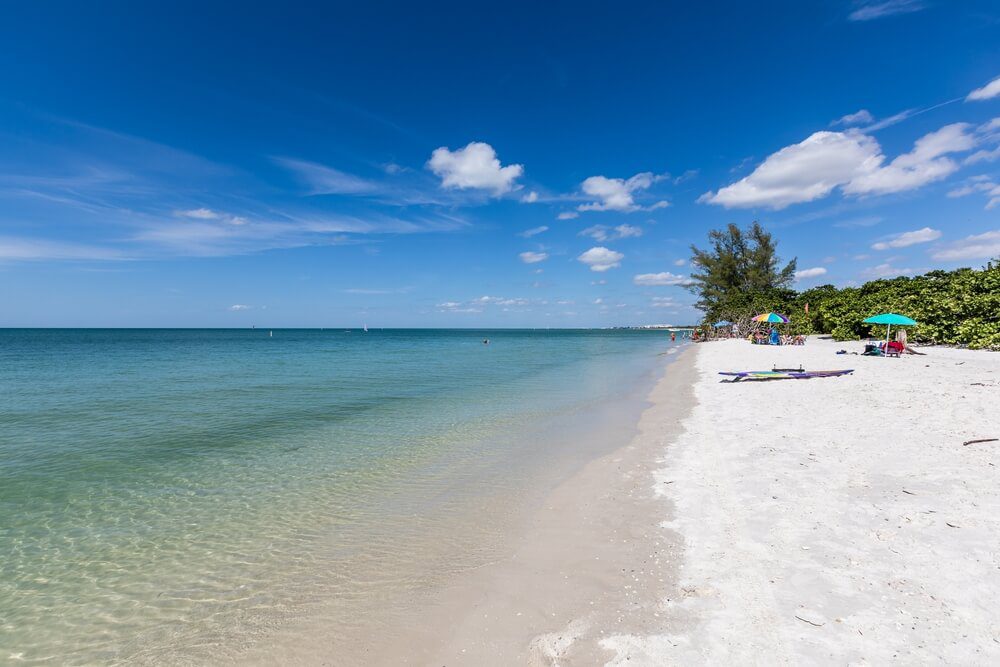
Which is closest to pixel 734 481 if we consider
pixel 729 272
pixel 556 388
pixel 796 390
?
pixel 796 390

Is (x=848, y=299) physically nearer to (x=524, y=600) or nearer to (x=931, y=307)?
(x=931, y=307)

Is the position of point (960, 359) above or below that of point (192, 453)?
above

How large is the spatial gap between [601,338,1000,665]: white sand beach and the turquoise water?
8.52 ft

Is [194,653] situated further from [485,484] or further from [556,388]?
[556,388]

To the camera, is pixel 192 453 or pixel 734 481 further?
pixel 192 453

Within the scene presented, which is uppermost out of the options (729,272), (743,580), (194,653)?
(729,272)

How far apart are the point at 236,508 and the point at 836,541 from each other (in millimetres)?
8597

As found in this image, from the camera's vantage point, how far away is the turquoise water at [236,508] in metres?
4.68

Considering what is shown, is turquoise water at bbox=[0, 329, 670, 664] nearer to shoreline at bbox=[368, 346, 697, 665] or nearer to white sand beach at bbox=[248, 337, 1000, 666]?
shoreline at bbox=[368, 346, 697, 665]

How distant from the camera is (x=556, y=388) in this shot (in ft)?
68.7

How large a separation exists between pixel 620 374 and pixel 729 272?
50.3 metres

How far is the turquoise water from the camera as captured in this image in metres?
4.68

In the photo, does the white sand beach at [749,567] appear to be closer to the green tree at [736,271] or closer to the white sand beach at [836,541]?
the white sand beach at [836,541]

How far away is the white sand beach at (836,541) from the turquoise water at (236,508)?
260cm
